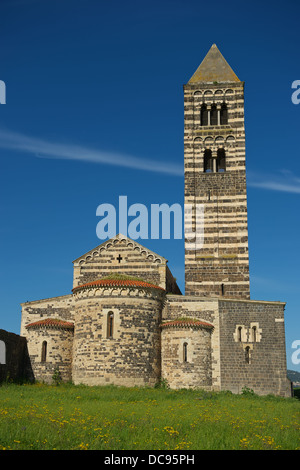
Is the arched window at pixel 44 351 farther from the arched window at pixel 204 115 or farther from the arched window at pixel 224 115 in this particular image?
the arched window at pixel 224 115

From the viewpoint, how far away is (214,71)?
130 feet

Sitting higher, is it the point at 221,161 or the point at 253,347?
the point at 221,161

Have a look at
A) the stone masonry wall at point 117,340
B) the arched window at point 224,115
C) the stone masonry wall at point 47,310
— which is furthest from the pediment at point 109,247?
the arched window at point 224,115

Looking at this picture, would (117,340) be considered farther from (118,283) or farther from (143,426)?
(143,426)

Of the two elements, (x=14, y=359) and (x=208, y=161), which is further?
(x=208, y=161)

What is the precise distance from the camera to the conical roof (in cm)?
3900

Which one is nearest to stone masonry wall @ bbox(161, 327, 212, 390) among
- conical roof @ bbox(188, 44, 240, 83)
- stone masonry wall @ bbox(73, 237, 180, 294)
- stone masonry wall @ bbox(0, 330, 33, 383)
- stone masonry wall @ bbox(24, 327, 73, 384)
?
stone masonry wall @ bbox(73, 237, 180, 294)

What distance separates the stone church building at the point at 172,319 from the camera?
28828 mm

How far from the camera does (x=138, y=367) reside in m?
28.4

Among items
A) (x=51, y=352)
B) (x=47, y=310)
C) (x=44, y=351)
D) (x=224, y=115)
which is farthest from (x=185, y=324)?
(x=224, y=115)

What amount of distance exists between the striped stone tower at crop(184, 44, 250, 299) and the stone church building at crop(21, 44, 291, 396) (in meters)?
0.08

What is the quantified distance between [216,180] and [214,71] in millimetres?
9733

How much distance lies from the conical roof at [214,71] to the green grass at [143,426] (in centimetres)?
2693
